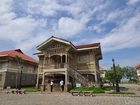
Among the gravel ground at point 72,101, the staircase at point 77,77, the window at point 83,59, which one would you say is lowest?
the gravel ground at point 72,101

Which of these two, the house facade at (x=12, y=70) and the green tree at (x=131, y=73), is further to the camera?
the green tree at (x=131, y=73)

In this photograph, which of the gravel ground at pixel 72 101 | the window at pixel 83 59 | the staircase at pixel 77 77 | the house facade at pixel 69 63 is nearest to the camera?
the gravel ground at pixel 72 101

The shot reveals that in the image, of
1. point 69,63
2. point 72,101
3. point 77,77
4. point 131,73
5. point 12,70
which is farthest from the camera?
point 131,73

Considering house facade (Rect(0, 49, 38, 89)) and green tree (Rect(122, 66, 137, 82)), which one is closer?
house facade (Rect(0, 49, 38, 89))

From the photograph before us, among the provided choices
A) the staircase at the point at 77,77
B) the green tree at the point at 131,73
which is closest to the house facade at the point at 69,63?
the staircase at the point at 77,77

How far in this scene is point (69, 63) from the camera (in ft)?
95.5

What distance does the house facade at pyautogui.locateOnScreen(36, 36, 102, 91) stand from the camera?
2684cm

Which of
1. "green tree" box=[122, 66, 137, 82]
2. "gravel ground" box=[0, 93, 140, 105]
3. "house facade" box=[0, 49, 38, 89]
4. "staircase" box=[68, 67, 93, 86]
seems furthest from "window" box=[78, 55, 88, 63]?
"green tree" box=[122, 66, 137, 82]

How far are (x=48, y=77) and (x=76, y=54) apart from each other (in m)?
7.48

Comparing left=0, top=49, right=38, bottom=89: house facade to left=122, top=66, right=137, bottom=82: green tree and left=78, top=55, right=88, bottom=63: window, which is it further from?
left=122, top=66, right=137, bottom=82: green tree

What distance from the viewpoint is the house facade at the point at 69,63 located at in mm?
26844

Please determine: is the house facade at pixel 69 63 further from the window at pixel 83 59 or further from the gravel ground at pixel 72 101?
the gravel ground at pixel 72 101

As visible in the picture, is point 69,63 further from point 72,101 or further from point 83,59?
point 72,101

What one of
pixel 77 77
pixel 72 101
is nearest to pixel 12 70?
pixel 77 77
